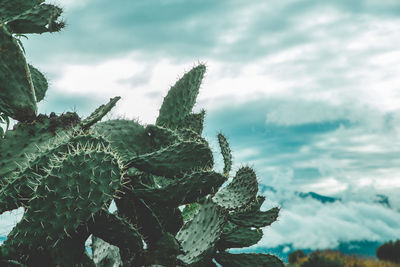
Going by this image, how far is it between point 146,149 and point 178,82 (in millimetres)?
685

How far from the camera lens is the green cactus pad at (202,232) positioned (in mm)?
2619

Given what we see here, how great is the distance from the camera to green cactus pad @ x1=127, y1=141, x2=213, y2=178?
2363 millimetres

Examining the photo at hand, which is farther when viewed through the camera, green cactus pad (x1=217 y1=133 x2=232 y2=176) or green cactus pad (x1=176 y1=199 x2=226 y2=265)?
green cactus pad (x1=217 y1=133 x2=232 y2=176)

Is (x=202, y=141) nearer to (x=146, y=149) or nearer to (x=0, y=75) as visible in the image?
(x=146, y=149)

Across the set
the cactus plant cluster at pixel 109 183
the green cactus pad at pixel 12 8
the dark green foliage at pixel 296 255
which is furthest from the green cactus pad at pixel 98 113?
the dark green foliage at pixel 296 255

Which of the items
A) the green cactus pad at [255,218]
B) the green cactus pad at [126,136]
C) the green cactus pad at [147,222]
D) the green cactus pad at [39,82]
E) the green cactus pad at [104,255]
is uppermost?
the green cactus pad at [39,82]

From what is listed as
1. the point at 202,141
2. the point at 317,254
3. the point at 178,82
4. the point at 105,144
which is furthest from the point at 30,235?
the point at 317,254

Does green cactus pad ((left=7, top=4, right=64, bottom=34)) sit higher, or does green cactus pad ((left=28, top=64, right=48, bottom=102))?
green cactus pad ((left=7, top=4, right=64, bottom=34))

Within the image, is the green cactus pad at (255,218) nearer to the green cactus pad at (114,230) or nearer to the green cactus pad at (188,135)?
the green cactus pad at (188,135)

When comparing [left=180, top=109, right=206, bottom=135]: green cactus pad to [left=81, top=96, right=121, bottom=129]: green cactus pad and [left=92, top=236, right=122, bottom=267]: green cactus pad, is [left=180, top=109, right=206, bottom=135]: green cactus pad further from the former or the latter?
[left=92, top=236, right=122, bottom=267]: green cactus pad

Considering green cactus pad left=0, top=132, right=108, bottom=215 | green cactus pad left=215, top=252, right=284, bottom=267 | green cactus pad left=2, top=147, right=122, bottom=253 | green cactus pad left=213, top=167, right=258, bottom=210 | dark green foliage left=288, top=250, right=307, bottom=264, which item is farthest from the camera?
dark green foliage left=288, top=250, right=307, bottom=264

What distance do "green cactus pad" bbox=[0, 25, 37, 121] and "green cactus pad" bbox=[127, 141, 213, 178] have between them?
2.23ft

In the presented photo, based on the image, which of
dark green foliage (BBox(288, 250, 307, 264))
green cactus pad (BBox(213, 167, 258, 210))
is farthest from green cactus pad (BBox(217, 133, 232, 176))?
dark green foliage (BBox(288, 250, 307, 264))

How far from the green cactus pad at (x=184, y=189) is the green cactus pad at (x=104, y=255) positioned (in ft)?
2.37
